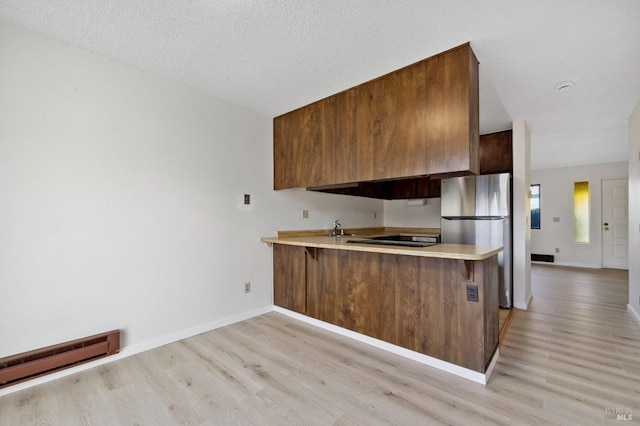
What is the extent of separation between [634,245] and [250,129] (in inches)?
171

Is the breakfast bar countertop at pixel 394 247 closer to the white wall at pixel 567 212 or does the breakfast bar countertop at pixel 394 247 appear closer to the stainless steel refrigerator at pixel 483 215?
the stainless steel refrigerator at pixel 483 215

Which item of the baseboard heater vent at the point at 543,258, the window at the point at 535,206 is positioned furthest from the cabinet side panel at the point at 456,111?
the baseboard heater vent at the point at 543,258

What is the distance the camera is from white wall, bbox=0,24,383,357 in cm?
192

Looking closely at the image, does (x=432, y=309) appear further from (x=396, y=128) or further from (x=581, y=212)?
(x=581, y=212)

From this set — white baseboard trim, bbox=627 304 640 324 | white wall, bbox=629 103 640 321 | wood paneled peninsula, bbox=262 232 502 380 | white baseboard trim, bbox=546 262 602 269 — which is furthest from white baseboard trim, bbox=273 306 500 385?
white baseboard trim, bbox=546 262 602 269

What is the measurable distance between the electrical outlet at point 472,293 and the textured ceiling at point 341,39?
5.47 ft

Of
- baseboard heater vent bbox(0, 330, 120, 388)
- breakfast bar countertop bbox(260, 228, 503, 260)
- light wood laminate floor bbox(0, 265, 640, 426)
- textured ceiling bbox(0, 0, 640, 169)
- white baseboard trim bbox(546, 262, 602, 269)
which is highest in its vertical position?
textured ceiling bbox(0, 0, 640, 169)

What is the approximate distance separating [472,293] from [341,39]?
194 centimetres

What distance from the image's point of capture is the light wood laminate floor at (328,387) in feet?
5.33

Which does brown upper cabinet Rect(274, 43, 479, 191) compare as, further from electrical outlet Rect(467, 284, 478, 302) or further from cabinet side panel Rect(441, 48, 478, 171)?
electrical outlet Rect(467, 284, 478, 302)

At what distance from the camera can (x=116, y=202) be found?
231 centimetres

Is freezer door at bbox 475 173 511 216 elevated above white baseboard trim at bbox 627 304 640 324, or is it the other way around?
freezer door at bbox 475 173 511 216

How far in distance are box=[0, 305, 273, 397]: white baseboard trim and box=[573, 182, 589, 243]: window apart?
693cm

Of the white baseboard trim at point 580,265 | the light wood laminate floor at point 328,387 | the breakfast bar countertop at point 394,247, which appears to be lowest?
the white baseboard trim at point 580,265
